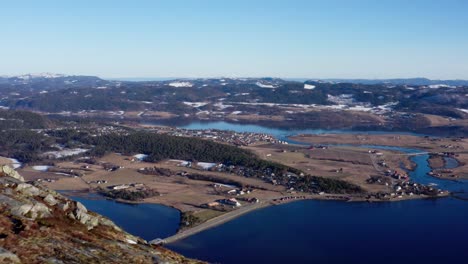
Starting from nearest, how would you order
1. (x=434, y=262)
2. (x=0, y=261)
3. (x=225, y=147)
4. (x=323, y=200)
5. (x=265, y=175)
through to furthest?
(x=0, y=261) → (x=434, y=262) → (x=323, y=200) → (x=265, y=175) → (x=225, y=147)

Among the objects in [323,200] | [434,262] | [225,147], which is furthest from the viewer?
[225,147]

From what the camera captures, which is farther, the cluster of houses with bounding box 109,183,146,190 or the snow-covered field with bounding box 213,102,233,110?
the snow-covered field with bounding box 213,102,233,110

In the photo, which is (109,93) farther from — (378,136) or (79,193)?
(79,193)

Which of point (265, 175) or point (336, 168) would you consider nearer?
point (265, 175)

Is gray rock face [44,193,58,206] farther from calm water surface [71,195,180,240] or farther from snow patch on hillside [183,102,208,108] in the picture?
snow patch on hillside [183,102,208,108]

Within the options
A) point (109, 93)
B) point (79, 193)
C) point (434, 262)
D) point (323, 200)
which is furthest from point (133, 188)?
point (109, 93)

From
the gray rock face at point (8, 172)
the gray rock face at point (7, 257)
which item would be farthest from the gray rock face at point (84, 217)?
the gray rock face at point (7, 257)

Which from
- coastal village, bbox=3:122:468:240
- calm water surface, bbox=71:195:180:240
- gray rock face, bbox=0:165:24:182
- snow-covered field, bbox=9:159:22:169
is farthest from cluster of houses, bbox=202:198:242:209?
gray rock face, bbox=0:165:24:182
